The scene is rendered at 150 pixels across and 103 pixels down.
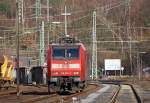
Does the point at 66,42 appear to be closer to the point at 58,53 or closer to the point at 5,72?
the point at 58,53

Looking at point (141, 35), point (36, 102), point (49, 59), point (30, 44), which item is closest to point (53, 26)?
point (30, 44)

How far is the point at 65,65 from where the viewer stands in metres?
39.4

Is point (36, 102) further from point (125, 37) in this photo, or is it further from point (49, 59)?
point (125, 37)

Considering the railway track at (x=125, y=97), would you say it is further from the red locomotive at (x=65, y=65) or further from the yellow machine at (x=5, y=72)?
the yellow machine at (x=5, y=72)

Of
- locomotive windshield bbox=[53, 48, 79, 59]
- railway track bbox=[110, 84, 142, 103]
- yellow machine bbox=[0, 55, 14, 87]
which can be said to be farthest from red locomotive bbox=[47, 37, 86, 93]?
yellow machine bbox=[0, 55, 14, 87]

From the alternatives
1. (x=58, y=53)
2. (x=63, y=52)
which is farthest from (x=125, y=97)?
(x=58, y=53)

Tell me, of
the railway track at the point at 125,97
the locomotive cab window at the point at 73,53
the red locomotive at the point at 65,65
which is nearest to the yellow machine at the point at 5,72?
the red locomotive at the point at 65,65

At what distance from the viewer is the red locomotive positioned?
3928 centimetres

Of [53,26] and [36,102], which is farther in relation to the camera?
[53,26]

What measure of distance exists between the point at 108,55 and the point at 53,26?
51477 millimetres

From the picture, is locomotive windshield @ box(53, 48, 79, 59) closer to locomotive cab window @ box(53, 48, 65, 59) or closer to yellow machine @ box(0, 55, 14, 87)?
locomotive cab window @ box(53, 48, 65, 59)

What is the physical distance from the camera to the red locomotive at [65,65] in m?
39.3

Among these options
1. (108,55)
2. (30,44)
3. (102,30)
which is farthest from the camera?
(108,55)

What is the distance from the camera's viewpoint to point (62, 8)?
83.9 metres
